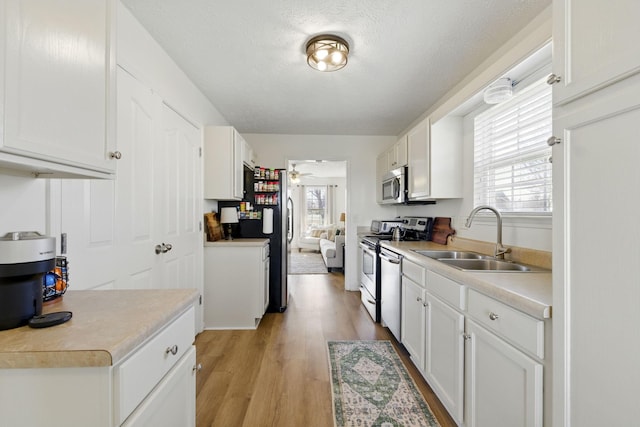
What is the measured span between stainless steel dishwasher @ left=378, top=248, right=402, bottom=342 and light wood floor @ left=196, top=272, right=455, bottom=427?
16 cm

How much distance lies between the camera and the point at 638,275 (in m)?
0.67

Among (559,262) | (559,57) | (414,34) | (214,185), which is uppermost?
(414,34)

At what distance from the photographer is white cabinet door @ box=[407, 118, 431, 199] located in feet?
8.44

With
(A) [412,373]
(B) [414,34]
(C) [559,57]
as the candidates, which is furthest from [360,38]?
(A) [412,373]

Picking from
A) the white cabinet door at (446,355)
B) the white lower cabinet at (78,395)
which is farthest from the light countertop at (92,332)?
the white cabinet door at (446,355)

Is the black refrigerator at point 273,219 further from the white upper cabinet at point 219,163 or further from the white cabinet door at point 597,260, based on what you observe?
the white cabinet door at point 597,260

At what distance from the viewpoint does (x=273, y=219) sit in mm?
3312

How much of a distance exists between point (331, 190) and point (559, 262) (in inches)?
316

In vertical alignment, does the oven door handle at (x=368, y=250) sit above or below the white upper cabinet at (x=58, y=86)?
below

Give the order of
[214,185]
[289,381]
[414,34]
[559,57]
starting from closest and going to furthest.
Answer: [559,57]
[414,34]
[289,381]
[214,185]

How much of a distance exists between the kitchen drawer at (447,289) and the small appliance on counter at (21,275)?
1.67m

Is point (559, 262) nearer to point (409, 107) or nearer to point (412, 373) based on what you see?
point (412, 373)

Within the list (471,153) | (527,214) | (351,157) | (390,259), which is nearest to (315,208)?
(351,157)

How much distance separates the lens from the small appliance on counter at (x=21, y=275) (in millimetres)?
734
